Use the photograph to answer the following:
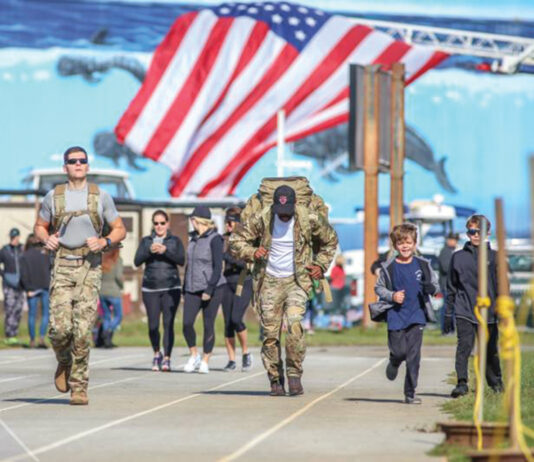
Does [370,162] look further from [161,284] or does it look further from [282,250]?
[282,250]

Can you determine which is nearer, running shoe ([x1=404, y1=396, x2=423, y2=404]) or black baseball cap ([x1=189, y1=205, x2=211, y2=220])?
running shoe ([x1=404, y1=396, x2=423, y2=404])

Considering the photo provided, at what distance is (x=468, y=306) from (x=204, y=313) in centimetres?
479

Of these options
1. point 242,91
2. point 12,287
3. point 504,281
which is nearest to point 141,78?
point 242,91

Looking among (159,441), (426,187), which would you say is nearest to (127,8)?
(426,187)

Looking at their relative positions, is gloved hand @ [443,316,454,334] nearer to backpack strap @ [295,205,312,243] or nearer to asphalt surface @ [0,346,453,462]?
asphalt surface @ [0,346,453,462]

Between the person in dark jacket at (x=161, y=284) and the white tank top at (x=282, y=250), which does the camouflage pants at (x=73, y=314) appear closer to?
the white tank top at (x=282, y=250)

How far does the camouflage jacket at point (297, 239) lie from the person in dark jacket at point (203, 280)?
12.5ft

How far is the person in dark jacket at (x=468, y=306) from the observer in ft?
46.5

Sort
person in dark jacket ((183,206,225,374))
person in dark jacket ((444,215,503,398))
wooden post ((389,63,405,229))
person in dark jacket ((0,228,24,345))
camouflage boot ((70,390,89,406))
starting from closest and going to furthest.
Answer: camouflage boot ((70,390,89,406)) → person in dark jacket ((444,215,503,398)) → person in dark jacket ((183,206,225,374)) → person in dark jacket ((0,228,24,345)) → wooden post ((389,63,405,229))

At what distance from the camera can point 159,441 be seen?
10.0 meters

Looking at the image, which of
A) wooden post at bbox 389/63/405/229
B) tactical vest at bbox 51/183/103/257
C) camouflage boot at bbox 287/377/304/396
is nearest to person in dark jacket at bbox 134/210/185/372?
camouflage boot at bbox 287/377/304/396

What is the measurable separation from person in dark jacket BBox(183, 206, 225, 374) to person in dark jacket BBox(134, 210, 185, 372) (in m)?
0.22

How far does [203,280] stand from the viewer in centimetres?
1811

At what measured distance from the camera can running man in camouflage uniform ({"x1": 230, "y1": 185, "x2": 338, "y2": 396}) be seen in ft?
46.2
